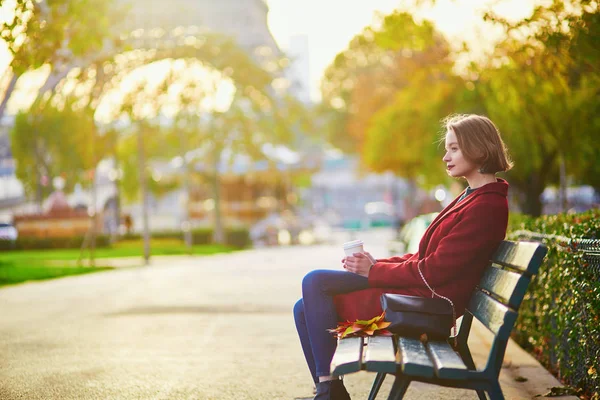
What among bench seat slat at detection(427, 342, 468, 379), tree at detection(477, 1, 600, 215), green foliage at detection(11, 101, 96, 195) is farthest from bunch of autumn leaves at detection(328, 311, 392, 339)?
green foliage at detection(11, 101, 96, 195)

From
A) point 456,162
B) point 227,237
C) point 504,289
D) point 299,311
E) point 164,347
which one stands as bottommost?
point 164,347

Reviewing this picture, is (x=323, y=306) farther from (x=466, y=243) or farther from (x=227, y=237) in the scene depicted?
(x=227, y=237)

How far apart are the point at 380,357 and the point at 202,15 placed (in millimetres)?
24384

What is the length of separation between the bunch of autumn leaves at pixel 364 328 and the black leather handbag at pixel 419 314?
0.26 feet

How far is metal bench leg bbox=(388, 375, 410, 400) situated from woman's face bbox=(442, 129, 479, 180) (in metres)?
1.20

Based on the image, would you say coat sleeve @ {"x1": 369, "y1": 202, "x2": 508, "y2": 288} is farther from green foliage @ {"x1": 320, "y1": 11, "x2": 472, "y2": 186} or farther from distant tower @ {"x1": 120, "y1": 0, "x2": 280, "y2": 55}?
distant tower @ {"x1": 120, "y1": 0, "x2": 280, "y2": 55}

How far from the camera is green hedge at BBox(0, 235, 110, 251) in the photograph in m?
35.6

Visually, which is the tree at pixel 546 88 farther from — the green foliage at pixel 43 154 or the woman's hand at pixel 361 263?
the green foliage at pixel 43 154

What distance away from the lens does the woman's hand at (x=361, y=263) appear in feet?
15.4

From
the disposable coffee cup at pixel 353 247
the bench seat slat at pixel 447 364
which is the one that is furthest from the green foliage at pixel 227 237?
the bench seat slat at pixel 447 364

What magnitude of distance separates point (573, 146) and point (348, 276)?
16823 mm

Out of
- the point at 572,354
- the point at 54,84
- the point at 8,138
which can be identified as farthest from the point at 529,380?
the point at 8,138

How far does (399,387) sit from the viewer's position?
396cm

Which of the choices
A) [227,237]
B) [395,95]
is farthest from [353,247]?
[227,237]
